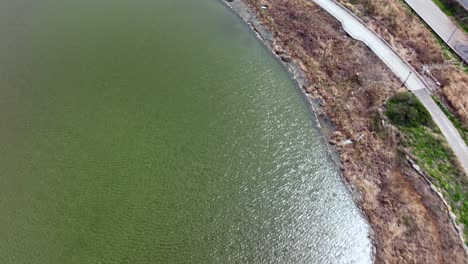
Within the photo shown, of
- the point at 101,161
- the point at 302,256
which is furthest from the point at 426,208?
the point at 101,161

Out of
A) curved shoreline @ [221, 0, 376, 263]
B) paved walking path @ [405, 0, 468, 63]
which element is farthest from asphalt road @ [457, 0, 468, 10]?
curved shoreline @ [221, 0, 376, 263]

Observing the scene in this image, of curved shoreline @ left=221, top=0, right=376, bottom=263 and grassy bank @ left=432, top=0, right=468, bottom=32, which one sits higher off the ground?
grassy bank @ left=432, top=0, right=468, bottom=32

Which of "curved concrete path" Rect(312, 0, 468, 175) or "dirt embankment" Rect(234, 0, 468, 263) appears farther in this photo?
"curved concrete path" Rect(312, 0, 468, 175)

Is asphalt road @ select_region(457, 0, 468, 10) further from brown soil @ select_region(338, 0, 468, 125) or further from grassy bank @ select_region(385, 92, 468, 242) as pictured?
grassy bank @ select_region(385, 92, 468, 242)

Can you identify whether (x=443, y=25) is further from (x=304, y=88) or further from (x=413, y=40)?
(x=304, y=88)

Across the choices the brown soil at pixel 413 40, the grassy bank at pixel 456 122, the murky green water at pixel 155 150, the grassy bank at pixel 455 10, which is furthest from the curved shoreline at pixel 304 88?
the grassy bank at pixel 455 10

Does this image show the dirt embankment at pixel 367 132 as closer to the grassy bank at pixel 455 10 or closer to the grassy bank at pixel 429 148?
the grassy bank at pixel 429 148

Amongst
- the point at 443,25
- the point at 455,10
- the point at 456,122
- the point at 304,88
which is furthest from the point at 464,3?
the point at 304,88

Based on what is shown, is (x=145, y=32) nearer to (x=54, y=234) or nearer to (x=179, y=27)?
(x=179, y=27)
